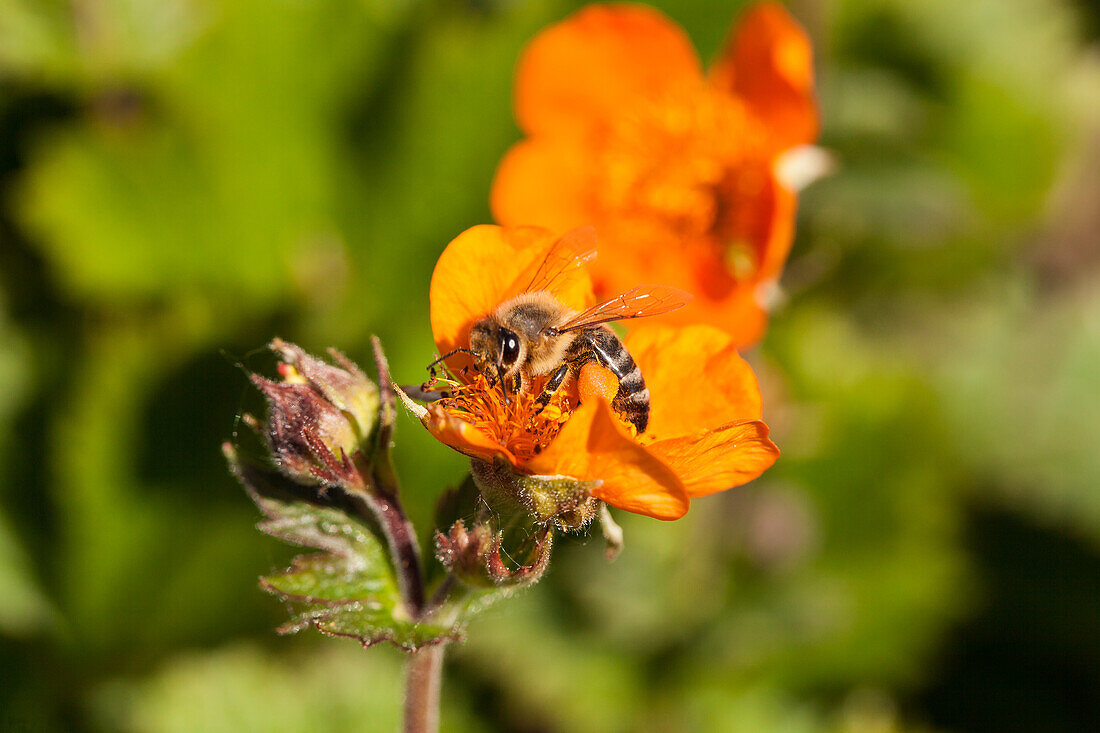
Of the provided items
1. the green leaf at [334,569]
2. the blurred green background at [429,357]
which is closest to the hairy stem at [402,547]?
the green leaf at [334,569]

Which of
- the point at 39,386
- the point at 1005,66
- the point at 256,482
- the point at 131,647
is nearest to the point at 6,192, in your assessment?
the point at 39,386

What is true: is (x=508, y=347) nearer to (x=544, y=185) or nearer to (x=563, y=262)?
(x=563, y=262)

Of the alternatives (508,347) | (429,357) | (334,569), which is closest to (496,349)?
(508,347)

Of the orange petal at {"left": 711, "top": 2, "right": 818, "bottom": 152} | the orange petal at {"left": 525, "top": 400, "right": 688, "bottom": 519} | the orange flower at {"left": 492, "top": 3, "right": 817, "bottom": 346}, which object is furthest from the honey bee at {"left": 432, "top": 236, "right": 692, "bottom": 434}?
the orange petal at {"left": 711, "top": 2, "right": 818, "bottom": 152}

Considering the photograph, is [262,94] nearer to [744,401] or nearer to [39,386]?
[39,386]

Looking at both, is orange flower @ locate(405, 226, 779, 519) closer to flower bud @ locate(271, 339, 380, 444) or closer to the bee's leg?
the bee's leg

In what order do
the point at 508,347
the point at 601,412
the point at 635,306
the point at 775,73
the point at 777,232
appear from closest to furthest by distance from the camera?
the point at 601,412
the point at 508,347
the point at 635,306
the point at 777,232
the point at 775,73
